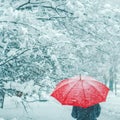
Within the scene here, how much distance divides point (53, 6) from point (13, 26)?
2.85 metres

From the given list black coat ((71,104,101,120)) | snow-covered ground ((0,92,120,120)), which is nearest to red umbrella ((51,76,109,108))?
black coat ((71,104,101,120))

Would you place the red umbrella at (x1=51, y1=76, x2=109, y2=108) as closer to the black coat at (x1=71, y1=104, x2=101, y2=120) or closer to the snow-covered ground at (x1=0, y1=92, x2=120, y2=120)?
the black coat at (x1=71, y1=104, x2=101, y2=120)

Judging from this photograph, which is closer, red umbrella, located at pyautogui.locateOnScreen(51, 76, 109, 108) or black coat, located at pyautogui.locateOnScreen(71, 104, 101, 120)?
red umbrella, located at pyautogui.locateOnScreen(51, 76, 109, 108)

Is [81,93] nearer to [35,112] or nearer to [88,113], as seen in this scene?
[88,113]

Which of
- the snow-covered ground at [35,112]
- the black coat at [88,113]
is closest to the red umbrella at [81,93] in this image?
the black coat at [88,113]

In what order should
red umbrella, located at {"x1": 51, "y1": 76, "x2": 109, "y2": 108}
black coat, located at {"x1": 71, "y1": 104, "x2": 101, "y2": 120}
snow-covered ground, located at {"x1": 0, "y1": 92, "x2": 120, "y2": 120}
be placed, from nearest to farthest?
1. red umbrella, located at {"x1": 51, "y1": 76, "x2": 109, "y2": 108}
2. black coat, located at {"x1": 71, "y1": 104, "x2": 101, "y2": 120}
3. snow-covered ground, located at {"x1": 0, "y1": 92, "x2": 120, "y2": 120}

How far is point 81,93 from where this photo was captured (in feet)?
19.1

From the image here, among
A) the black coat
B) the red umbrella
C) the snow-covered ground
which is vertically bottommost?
the snow-covered ground

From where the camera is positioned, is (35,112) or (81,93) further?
(35,112)

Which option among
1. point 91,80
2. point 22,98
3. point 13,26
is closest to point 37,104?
point 22,98

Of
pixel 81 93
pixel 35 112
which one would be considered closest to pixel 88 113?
pixel 81 93

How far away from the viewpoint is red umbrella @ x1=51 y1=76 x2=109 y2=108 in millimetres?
5746

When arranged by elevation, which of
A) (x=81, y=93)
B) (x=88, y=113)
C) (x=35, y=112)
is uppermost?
(x=81, y=93)

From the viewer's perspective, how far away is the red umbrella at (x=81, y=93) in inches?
226
